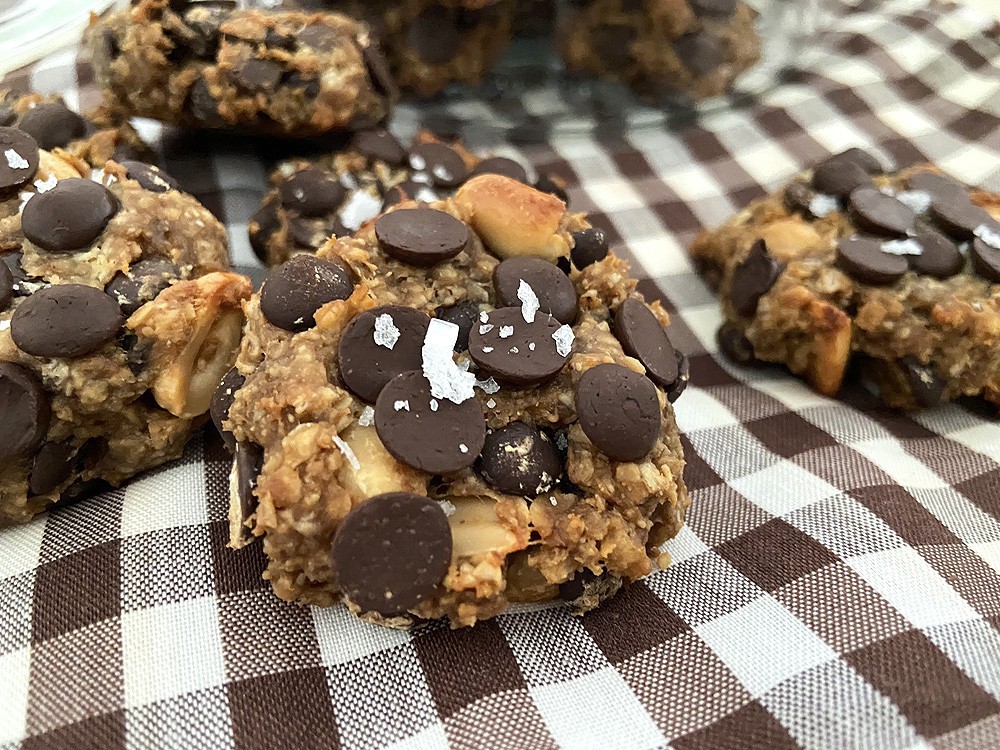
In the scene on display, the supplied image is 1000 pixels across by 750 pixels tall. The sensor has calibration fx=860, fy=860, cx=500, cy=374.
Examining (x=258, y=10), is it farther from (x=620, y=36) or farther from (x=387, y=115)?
(x=620, y=36)

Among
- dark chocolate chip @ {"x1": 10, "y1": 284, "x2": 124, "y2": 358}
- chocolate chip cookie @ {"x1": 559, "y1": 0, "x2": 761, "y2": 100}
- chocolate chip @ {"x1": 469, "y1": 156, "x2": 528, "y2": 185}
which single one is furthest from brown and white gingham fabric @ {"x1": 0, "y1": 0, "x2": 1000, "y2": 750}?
chocolate chip cookie @ {"x1": 559, "y1": 0, "x2": 761, "y2": 100}

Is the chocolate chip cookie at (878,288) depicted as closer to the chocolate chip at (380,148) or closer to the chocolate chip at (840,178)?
the chocolate chip at (840,178)

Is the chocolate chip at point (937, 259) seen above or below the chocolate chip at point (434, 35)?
below

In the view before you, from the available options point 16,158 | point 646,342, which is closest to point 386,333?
point 646,342

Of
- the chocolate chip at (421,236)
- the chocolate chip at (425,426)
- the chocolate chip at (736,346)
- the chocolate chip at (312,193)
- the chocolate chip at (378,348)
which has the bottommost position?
the chocolate chip at (736,346)

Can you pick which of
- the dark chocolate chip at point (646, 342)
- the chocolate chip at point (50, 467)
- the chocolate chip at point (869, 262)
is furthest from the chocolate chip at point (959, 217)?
the chocolate chip at point (50, 467)

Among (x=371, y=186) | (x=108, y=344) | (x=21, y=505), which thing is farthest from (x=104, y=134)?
(x=21, y=505)
